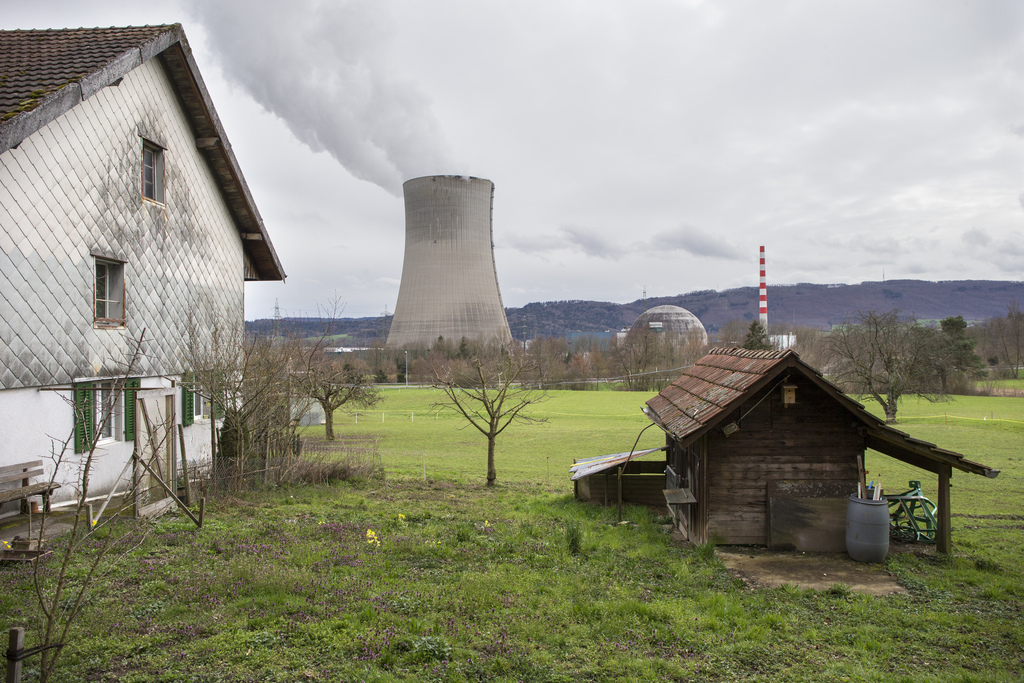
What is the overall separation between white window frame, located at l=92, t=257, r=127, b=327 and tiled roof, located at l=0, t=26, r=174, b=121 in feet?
9.05

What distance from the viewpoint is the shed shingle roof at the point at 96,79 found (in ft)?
23.3

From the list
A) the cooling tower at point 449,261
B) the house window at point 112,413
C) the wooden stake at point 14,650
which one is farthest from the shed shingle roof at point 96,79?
the cooling tower at point 449,261

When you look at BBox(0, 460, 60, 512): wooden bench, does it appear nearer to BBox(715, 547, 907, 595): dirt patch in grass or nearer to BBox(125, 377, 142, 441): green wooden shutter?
BBox(125, 377, 142, 441): green wooden shutter

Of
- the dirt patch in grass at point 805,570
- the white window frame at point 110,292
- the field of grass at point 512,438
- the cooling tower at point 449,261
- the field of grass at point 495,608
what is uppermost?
the cooling tower at point 449,261

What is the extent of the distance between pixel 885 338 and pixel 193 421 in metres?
30.9

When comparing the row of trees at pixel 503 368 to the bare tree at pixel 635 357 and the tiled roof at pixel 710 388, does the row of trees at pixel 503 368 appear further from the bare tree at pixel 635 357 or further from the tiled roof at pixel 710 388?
the tiled roof at pixel 710 388

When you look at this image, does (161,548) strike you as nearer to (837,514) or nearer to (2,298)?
(2,298)

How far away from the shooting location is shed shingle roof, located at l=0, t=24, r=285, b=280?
279 inches

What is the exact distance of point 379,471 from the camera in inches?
542

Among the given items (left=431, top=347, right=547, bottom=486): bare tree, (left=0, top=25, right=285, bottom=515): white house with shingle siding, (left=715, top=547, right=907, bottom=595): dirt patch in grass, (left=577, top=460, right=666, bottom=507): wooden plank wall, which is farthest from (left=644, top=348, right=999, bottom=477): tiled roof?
(left=0, top=25, right=285, bottom=515): white house with shingle siding

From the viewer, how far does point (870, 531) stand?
7.09 m

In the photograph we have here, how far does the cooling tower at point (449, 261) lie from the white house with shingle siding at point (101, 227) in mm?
28489

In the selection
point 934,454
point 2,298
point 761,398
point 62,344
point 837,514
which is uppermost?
point 2,298

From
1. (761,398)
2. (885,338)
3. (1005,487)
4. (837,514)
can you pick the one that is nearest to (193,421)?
(761,398)
